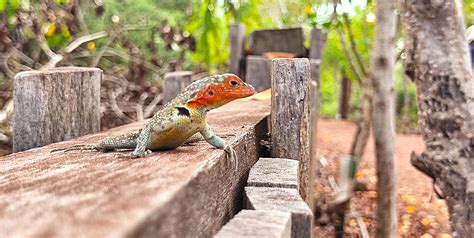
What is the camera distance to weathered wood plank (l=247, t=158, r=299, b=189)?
1979 millimetres

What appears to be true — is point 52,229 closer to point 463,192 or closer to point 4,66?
point 463,192

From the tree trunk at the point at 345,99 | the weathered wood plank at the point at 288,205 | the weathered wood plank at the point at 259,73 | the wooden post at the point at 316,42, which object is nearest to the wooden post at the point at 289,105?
the weathered wood plank at the point at 288,205

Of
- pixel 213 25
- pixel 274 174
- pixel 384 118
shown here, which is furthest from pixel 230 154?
pixel 213 25

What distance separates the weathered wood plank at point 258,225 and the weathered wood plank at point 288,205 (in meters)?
0.09

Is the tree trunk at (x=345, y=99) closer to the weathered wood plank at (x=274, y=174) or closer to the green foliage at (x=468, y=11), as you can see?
the green foliage at (x=468, y=11)

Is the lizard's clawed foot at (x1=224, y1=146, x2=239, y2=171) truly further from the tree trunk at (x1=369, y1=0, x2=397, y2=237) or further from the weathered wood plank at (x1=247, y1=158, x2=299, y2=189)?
the tree trunk at (x1=369, y1=0, x2=397, y2=237)

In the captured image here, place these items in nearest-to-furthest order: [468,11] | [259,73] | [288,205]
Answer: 1. [288,205]
2. [259,73]
3. [468,11]

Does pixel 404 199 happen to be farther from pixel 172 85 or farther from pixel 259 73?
pixel 172 85

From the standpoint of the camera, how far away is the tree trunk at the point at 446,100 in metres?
3.25

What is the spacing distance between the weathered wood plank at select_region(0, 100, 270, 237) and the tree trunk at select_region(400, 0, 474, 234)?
1.51 m

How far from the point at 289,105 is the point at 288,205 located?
1.16 m

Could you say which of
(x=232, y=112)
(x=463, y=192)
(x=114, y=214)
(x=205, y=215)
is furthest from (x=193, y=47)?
(x=114, y=214)

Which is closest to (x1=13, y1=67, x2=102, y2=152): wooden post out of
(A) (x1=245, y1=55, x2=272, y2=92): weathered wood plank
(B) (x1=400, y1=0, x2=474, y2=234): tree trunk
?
(B) (x1=400, y1=0, x2=474, y2=234): tree trunk

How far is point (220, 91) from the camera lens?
7.16 feet
